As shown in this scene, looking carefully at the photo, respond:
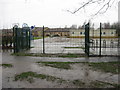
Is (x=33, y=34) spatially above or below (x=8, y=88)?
above

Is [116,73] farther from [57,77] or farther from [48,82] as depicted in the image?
[48,82]

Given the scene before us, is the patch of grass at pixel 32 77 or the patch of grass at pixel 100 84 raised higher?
the patch of grass at pixel 32 77

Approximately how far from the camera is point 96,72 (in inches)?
235

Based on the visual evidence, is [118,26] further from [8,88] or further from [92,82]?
[8,88]

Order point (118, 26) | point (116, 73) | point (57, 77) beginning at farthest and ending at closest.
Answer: point (118, 26), point (116, 73), point (57, 77)

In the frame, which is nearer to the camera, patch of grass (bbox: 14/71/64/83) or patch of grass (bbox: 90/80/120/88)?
patch of grass (bbox: 90/80/120/88)

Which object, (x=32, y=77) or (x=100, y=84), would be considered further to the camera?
(x=32, y=77)

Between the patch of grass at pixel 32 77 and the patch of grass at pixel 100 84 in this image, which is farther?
the patch of grass at pixel 32 77

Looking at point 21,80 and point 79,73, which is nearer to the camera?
point 21,80

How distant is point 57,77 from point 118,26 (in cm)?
818

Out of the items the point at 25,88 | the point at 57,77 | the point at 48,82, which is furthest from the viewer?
the point at 57,77

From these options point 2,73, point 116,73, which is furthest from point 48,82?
point 116,73

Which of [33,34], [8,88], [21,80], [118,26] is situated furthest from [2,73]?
[33,34]

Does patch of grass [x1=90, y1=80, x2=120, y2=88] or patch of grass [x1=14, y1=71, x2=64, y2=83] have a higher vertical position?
patch of grass [x1=14, y1=71, x2=64, y2=83]
